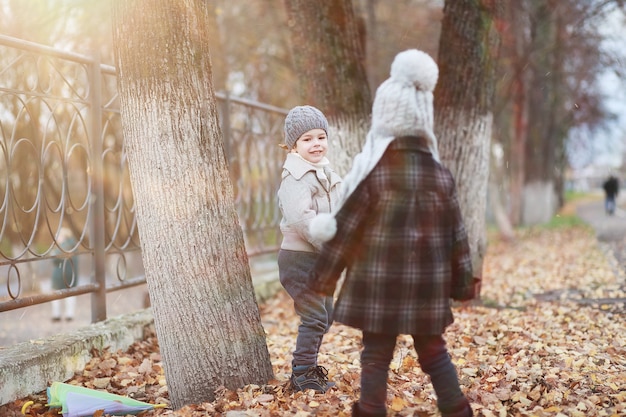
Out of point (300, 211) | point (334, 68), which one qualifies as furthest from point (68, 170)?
point (300, 211)

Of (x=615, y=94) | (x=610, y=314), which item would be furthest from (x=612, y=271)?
(x=615, y=94)

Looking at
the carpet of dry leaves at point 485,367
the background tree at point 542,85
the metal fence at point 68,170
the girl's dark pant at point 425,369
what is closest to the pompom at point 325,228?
the girl's dark pant at point 425,369

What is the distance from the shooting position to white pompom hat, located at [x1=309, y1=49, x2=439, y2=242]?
313cm

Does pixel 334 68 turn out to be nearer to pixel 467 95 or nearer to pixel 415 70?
pixel 467 95

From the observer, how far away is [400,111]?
313 centimetres

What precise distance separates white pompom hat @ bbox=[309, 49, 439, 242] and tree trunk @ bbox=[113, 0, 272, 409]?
97 cm

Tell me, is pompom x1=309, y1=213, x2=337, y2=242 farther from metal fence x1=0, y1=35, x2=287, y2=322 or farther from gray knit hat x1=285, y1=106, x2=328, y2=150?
metal fence x1=0, y1=35, x2=287, y2=322

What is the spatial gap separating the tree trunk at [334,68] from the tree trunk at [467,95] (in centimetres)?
82

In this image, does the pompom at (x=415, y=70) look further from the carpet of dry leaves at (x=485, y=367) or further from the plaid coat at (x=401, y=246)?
the carpet of dry leaves at (x=485, y=367)

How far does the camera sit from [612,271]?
10703 mm

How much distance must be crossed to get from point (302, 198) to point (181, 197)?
2.12 feet

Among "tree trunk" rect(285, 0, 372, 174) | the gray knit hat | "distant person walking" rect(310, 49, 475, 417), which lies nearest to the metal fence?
"tree trunk" rect(285, 0, 372, 174)

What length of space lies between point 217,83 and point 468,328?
12990mm

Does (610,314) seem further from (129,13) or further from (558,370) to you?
(129,13)
